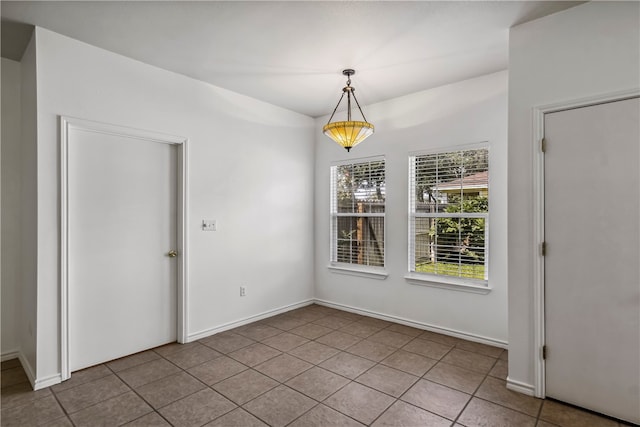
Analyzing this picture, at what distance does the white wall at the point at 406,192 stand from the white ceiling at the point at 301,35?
29 cm

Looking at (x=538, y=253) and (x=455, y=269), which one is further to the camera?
(x=455, y=269)

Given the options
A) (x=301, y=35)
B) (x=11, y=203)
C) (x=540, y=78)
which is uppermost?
(x=301, y=35)

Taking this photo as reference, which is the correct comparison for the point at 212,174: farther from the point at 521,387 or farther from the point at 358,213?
the point at 521,387

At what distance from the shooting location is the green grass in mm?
3585

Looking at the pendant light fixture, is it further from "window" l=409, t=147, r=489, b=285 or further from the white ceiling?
"window" l=409, t=147, r=489, b=285

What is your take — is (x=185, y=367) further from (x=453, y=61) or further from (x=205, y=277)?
(x=453, y=61)

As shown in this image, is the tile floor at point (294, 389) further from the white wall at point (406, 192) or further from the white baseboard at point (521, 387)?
the white wall at point (406, 192)

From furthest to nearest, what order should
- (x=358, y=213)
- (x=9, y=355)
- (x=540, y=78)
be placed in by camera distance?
(x=358, y=213)
(x=9, y=355)
(x=540, y=78)

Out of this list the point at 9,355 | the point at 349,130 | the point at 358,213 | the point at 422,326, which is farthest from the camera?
the point at 358,213

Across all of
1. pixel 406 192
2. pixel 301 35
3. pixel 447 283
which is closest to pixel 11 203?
pixel 301 35

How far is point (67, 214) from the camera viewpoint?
2779mm

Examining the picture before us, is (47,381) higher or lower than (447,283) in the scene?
lower

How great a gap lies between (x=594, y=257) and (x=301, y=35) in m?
2.63

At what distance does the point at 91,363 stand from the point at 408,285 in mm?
3241
